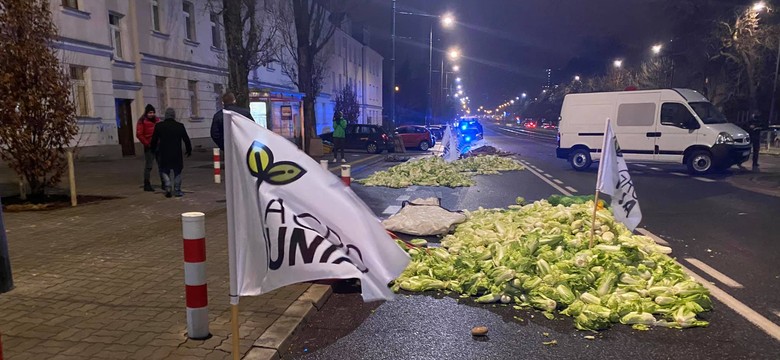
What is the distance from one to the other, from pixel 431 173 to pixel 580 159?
6.23 metres

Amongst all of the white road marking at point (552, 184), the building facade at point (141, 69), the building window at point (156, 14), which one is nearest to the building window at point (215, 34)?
the building facade at point (141, 69)

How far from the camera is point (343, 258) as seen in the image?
286cm

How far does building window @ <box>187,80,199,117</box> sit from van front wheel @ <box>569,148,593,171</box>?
17.9m

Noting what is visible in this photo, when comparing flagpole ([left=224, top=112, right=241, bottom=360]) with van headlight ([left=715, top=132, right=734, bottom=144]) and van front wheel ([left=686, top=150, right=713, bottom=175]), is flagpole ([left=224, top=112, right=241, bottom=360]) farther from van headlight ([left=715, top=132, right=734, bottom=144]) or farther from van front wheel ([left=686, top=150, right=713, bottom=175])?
van front wheel ([left=686, top=150, right=713, bottom=175])

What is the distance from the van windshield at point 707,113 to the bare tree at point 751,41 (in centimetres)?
1845

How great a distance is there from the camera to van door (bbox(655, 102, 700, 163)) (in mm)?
15188

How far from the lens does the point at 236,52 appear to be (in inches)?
619

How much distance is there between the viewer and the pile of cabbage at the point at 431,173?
13273mm

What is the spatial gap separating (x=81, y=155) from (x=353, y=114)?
28.1 m

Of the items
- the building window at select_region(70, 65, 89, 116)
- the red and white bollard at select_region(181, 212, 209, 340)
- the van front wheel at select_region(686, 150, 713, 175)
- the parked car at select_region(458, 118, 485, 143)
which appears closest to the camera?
the red and white bollard at select_region(181, 212, 209, 340)

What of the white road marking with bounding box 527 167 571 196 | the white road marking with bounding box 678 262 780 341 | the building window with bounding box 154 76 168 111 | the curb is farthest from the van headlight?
the building window with bounding box 154 76 168 111

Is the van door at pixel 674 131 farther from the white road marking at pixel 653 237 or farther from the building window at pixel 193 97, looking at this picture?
the building window at pixel 193 97

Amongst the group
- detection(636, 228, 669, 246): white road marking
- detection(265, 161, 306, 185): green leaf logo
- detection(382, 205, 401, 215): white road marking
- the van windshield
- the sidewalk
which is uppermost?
the van windshield

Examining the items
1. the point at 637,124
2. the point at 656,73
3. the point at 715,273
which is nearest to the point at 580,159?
the point at 637,124
